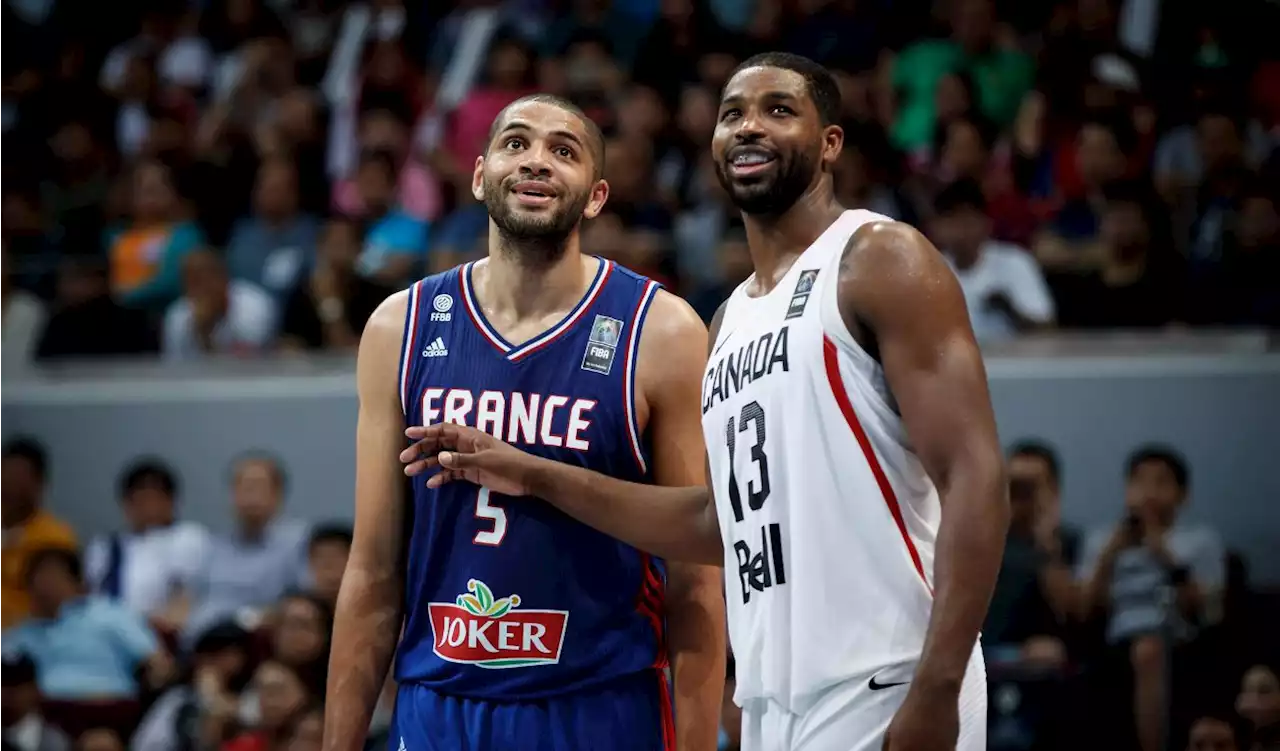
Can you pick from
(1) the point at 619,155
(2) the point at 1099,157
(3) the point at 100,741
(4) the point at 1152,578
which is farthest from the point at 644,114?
(3) the point at 100,741

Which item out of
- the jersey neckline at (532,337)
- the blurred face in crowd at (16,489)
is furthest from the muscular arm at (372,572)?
the blurred face in crowd at (16,489)

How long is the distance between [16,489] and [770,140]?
7679mm

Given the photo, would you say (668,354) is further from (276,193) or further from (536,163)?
(276,193)

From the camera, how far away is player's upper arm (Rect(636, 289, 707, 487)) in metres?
5.05

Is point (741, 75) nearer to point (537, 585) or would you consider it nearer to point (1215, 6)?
point (537, 585)

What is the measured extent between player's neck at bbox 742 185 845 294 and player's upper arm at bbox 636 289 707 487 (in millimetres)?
626

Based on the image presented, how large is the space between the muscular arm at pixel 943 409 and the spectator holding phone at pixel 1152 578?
13.1ft

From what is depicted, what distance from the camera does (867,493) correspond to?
4.05 meters

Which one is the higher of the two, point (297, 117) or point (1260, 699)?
point (297, 117)

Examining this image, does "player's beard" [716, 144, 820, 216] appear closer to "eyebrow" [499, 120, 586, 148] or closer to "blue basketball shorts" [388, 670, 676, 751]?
"eyebrow" [499, 120, 586, 148]

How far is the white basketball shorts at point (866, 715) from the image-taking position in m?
3.96

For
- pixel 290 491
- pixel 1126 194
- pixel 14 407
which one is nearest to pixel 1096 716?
pixel 1126 194

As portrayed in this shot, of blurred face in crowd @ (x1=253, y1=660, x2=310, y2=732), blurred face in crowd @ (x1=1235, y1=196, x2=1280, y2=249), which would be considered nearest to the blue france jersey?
blurred face in crowd @ (x1=253, y1=660, x2=310, y2=732)

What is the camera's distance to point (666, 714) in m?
5.11
